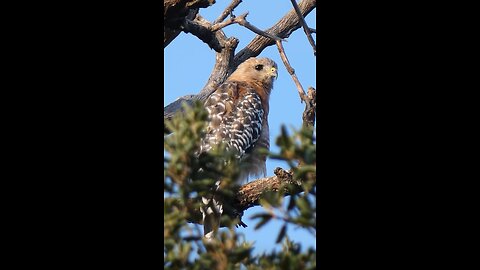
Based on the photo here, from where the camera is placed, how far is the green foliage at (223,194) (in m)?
1.78

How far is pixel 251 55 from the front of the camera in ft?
13.7

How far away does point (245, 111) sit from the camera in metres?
4.37

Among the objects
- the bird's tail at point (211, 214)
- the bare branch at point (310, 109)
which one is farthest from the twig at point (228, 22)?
the bird's tail at point (211, 214)

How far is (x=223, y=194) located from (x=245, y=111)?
7.83 feet

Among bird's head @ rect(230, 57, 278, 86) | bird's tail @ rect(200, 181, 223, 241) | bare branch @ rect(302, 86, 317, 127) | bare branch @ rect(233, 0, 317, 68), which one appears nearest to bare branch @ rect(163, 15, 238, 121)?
bare branch @ rect(233, 0, 317, 68)

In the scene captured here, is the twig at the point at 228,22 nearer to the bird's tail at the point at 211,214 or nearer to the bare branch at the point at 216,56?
the bare branch at the point at 216,56

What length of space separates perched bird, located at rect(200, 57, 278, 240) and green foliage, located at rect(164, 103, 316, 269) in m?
1.78
